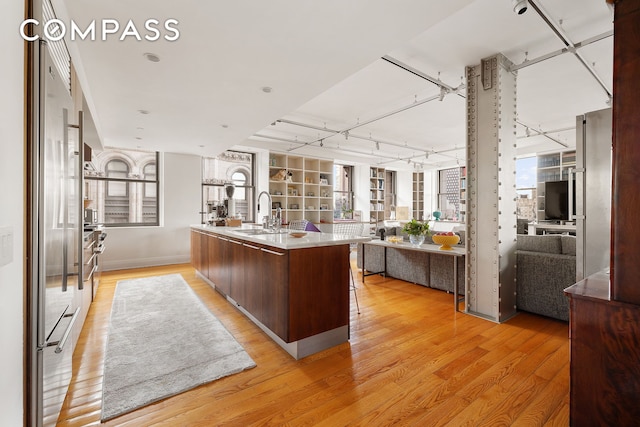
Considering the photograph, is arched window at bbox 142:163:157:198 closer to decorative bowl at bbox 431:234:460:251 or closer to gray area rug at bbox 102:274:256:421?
gray area rug at bbox 102:274:256:421

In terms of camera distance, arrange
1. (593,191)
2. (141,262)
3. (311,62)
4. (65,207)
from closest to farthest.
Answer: (65,207), (593,191), (311,62), (141,262)

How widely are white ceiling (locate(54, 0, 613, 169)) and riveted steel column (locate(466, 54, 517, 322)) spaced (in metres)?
0.40

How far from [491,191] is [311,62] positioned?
7.25ft

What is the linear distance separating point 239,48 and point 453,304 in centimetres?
351

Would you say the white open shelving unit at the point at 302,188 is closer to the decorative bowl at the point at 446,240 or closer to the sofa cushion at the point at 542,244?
the decorative bowl at the point at 446,240

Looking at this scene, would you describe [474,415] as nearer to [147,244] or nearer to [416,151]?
[147,244]

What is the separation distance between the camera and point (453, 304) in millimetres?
3539

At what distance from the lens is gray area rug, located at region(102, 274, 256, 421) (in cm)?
189

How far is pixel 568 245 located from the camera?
9.84 feet

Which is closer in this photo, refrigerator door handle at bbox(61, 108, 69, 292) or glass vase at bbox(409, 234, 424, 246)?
refrigerator door handle at bbox(61, 108, 69, 292)

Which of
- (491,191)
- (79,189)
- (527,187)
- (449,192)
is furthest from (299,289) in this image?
(449,192)

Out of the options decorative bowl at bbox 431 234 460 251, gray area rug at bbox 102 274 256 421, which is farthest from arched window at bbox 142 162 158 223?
decorative bowl at bbox 431 234 460 251

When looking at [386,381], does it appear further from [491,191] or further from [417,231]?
[417,231]

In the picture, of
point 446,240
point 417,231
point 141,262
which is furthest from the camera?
point 141,262
